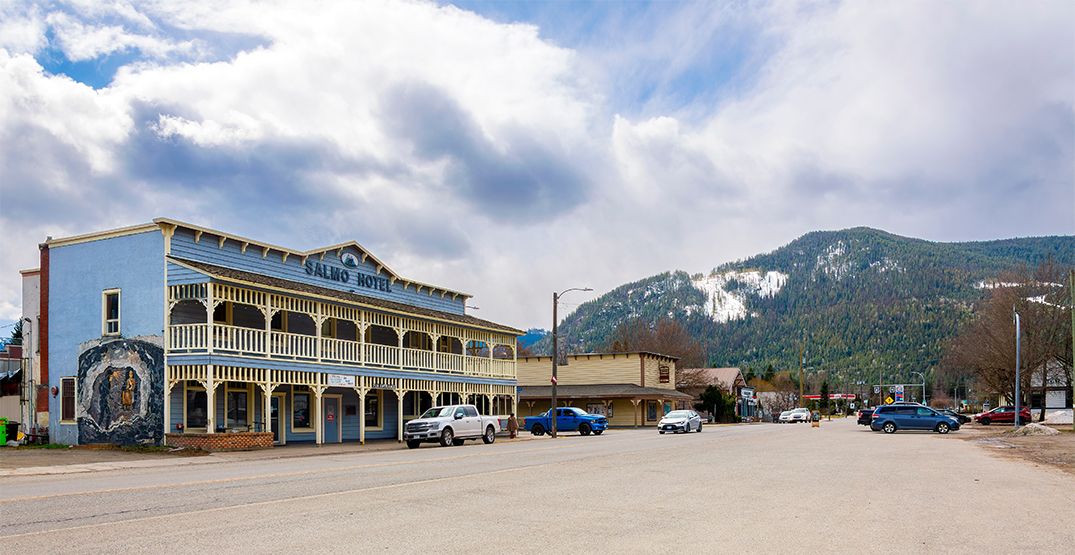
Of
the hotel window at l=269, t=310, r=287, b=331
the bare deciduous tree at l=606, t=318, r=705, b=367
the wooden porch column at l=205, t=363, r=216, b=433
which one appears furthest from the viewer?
the bare deciduous tree at l=606, t=318, r=705, b=367

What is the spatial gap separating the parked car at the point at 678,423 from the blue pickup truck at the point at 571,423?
3.50m

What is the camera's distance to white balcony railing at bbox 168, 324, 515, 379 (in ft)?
103

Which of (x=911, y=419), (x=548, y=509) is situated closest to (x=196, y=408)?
(x=548, y=509)

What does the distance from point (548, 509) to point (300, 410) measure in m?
27.1

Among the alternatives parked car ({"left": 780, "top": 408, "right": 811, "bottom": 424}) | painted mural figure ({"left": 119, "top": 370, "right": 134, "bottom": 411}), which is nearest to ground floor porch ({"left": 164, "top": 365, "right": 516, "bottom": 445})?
painted mural figure ({"left": 119, "top": 370, "right": 134, "bottom": 411})

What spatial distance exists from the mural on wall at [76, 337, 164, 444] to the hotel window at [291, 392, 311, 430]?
258 inches

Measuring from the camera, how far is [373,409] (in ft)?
143

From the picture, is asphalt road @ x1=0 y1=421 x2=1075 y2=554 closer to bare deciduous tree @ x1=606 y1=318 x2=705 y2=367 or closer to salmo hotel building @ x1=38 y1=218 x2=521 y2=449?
salmo hotel building @ x1=38 y1=218 x2=521 y2=449

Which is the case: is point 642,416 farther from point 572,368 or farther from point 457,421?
point 457,421

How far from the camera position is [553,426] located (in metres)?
48.1

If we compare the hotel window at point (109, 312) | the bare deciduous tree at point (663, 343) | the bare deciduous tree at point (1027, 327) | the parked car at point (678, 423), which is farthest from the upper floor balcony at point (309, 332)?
the bare deciduous tree at point (663, 343)

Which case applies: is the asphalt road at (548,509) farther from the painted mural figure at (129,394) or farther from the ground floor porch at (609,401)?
the ground floor porch at (609,401)

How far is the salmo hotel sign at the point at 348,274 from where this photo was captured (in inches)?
1588

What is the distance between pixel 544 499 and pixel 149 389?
22.2 m
